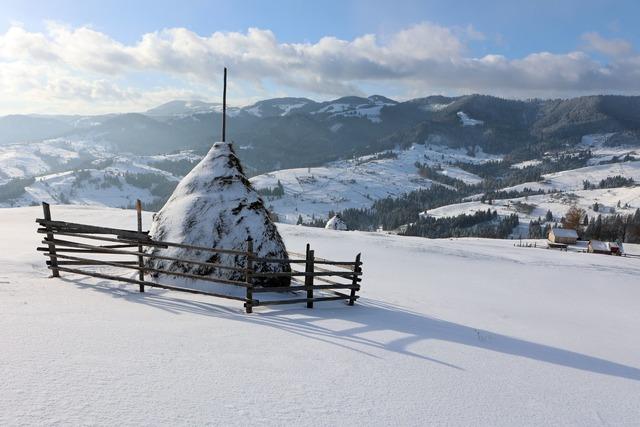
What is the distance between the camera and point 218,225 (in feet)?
39.9

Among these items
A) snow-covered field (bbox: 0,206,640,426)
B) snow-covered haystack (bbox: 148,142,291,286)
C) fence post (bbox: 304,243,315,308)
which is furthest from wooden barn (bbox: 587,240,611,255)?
snow-covered haystack (bbox: 148,142,291,286)

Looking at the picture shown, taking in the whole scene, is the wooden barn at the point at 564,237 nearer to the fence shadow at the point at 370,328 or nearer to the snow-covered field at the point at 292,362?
the snow-covered field at the point at 292,362

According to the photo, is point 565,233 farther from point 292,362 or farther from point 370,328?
point 292,362

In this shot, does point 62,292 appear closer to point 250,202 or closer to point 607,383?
point 250,202

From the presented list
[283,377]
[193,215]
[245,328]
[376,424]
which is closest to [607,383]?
[376,424]

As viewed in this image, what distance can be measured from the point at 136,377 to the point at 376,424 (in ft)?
10.9

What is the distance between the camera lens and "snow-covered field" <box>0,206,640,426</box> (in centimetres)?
499

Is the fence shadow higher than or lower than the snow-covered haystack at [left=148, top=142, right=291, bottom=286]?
lower

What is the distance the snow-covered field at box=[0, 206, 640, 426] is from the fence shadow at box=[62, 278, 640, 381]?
0.19 ft

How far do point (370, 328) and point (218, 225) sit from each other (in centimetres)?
566

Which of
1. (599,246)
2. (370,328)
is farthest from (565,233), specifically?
(370,328)

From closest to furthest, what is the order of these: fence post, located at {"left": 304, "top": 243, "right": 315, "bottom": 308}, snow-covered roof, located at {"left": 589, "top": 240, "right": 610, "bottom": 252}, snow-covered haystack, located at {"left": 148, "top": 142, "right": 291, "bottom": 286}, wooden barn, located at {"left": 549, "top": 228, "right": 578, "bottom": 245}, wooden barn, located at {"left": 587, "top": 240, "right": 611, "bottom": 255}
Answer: fence post, located at {"left": 304, "top": 243, "right": 315, "bottom": 308}, snow-covered haystack, located at {"left": 148, "top": 142, "right": 291, "bottom": 286}, wooden barn, located at {"left": 587, "top": 240, "right": 611, "bottom": 255}, snow-covered roof, located at {"left": 589, "top": 240, "right": 610, "bottom": 252}, wooden barn, located at {"left": 549, "top": 228, "right": 578, "bottom": 245}

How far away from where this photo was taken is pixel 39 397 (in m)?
4.69

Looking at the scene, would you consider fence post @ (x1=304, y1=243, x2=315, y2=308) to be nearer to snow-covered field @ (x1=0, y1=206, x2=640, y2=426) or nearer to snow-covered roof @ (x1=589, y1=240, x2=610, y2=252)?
snow-covered field @ (x1=0, y1=206, x2=640, y2=426)
